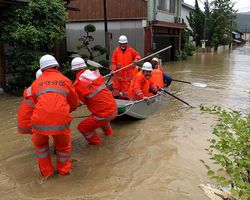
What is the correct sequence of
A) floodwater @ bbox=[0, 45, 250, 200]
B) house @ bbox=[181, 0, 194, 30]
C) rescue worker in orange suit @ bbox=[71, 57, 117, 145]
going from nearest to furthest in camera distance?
floodwater @ bbox=[0, 45, 250, 200]
rescue worker in orange suit @ bbox=[71, 57, 117, 145]
house @ bbox=[181, 0, 194, 30]

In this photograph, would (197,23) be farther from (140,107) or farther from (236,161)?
(236,161)

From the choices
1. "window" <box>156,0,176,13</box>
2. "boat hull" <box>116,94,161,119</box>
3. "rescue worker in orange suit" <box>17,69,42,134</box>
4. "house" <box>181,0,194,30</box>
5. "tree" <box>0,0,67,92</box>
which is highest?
"house" <box>181,0,194,30</box>

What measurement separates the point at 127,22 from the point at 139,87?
1170cm

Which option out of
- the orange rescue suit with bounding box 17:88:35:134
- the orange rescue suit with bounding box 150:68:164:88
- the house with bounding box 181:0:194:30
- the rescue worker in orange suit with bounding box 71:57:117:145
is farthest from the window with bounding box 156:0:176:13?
the orange rescue suit with bounding box 17:88:35:134

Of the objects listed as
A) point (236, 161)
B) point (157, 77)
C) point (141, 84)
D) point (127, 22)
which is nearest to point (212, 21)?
point (127, 22)

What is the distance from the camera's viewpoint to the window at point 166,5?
66.2ft

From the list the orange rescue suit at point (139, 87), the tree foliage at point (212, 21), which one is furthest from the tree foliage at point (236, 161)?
the tree foliage at point (212, 21)

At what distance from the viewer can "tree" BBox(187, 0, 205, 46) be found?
33188 mm

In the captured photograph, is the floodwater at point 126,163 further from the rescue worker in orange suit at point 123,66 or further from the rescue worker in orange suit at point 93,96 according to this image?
the rescue worker in orange suit at point 123,66

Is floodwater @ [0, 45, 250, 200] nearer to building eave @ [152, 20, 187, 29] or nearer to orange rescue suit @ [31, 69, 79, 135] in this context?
orange rescue suit @ [31, 69, 79, 135]

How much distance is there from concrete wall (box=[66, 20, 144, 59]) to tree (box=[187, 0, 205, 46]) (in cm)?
1647

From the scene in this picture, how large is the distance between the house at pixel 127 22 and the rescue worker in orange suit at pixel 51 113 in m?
12.3

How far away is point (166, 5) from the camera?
846 inches

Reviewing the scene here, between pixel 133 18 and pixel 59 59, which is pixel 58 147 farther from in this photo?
pixel 133 18
